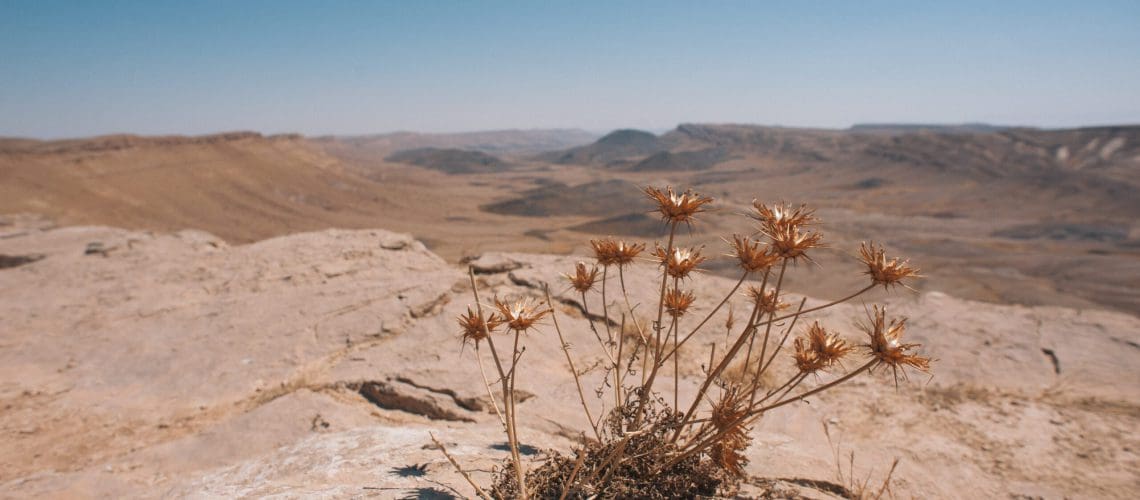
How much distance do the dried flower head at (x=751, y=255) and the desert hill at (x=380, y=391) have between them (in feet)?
4.82

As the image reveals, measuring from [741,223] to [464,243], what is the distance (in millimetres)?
13485

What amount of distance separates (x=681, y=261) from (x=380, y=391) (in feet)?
9.82

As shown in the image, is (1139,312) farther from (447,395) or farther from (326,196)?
(326,196)

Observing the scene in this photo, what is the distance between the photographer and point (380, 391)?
13.6 feet

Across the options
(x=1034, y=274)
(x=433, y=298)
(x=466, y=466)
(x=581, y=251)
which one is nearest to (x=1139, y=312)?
(x=1034, y=274)

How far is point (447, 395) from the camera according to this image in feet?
13.3

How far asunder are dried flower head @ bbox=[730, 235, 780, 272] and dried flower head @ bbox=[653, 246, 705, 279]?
23 cm

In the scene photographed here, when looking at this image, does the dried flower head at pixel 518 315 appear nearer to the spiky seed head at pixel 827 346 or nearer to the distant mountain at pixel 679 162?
the spiky seed head at pixel 827 346

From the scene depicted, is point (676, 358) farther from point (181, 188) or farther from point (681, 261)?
point (181, 188)

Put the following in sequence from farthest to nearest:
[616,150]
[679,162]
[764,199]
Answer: [616,150]
[679,162]
[764,199]

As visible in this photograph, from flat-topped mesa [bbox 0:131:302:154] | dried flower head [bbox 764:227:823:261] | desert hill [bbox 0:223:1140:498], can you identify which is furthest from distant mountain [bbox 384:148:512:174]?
dried flower head [bbox 764:227:823:261]

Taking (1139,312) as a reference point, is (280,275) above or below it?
above

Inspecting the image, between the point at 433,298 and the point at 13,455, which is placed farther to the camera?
the point at 433,298

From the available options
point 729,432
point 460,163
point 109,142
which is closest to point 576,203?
point 109,142
